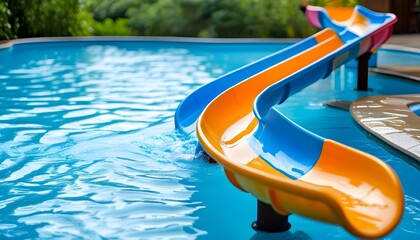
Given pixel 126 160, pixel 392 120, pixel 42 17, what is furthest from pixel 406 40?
pixel 126 160

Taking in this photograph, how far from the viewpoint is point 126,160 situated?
15.9ft

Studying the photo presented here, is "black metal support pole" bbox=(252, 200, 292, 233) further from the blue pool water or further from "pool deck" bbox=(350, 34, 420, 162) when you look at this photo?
"pool deck" bbox=(350, 34, 420, 162)

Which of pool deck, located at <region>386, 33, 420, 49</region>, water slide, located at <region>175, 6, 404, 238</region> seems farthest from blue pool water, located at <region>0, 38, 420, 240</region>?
pool deck, located at <region>386, 33, 420, 49</region>

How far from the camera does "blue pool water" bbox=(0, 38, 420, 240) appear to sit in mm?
3520

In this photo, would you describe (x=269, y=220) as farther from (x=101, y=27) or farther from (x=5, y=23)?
(x=101, y=27)

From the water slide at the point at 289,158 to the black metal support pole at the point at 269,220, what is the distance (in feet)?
0.29

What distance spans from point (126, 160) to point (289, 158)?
1.68 meters

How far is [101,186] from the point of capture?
13.9 ft

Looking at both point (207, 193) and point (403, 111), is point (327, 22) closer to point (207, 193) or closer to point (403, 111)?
point (403, 111)

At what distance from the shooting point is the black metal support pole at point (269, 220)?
127 inches

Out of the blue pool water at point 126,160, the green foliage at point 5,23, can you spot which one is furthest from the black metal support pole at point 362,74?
the green foliage at point 5,23

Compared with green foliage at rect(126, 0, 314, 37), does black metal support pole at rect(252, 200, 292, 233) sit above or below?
Answer: above

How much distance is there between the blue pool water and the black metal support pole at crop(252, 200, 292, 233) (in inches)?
1.5

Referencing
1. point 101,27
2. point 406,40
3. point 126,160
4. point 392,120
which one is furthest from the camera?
point 101,27
